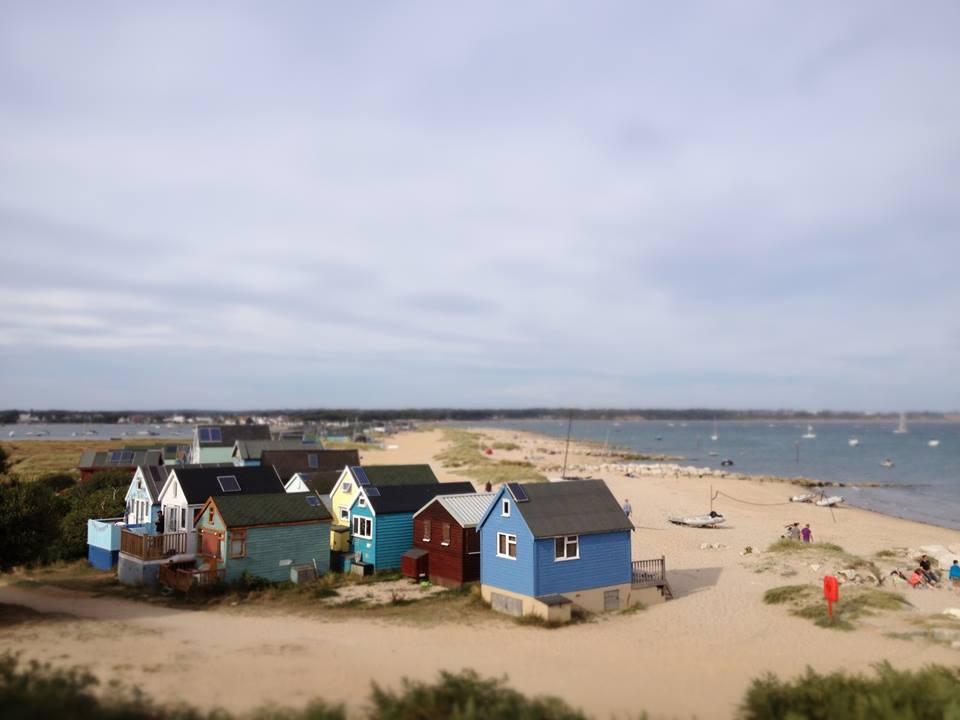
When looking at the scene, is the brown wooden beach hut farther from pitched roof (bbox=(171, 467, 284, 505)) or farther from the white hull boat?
the white hull boat

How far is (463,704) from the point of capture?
51.8 ft

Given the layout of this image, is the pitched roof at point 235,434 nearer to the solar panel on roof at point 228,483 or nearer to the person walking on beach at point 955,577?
the solar panel on roof at point 228,483

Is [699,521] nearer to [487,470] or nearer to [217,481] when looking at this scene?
[217,481]

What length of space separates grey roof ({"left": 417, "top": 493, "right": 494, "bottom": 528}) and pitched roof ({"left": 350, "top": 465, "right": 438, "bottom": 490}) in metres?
6.37

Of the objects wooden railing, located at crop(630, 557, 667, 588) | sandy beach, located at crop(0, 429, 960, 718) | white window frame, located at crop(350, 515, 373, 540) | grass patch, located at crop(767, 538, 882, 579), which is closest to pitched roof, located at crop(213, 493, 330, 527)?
white window frame, located at crop(350, 515, 373, 540)

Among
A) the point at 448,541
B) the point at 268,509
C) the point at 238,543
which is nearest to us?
the point at 238,543

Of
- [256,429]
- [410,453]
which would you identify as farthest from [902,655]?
[410,453]

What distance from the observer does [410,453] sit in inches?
5177

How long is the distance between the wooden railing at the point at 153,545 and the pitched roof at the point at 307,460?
17188mm

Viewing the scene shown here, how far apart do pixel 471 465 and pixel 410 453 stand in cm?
3357

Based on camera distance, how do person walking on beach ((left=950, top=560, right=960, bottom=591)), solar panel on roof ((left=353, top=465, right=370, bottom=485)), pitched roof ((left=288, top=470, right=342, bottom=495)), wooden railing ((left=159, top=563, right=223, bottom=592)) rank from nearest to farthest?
wooden railing ((left=159, top=563, right=223, bottom=592)) < person walking on beach ((left=950, top=560, right=960, bottom=591)) < solar panel on roof ((left=353, top=465, right=370, bottom=485)) < pitched roof ((left=288, top=470, right=342, bottom=495))

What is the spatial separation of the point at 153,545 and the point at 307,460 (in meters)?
19.7

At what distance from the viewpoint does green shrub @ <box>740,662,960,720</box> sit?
51.0ft

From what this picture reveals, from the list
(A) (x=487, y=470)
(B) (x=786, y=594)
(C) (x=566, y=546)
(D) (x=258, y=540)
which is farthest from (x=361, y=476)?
(A) (x=487, y=470)
